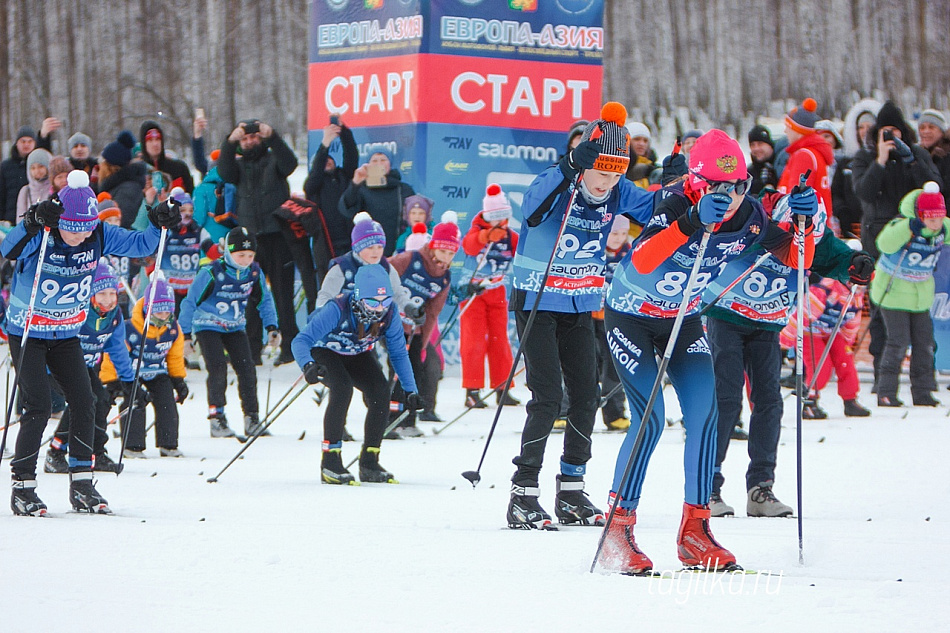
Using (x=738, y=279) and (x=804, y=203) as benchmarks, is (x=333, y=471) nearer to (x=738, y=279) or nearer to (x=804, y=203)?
(x=738, y=279)

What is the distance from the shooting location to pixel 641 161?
11.1 m

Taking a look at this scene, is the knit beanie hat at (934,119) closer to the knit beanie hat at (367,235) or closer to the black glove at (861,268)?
the knit beanie hat at (367,235)

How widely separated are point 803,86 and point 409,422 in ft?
35.4

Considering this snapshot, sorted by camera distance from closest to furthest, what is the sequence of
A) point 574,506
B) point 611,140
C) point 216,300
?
point 611,140 < point 574,506 < point 216,300

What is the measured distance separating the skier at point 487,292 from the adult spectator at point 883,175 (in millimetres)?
3326

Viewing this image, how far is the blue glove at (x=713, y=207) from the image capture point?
445cm

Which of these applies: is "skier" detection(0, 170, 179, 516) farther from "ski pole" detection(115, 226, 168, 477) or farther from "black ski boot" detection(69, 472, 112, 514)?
"ski pole" detection(115, 226, 168, 477)

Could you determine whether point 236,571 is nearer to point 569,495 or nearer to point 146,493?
point 569,495

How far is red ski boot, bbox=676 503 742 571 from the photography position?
4.48 metres

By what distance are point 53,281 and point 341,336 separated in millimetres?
1697

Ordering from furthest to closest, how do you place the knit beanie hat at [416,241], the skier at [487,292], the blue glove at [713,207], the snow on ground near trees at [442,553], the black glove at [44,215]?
1. the knit beanie hat at [416,241]
2. the skier at [487,292]
3. the black glove at [44,215]
4. the blue glove at [713,207]
5. the snow on ground near trees at [442,553]

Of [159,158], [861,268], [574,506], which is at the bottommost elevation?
[574,506]

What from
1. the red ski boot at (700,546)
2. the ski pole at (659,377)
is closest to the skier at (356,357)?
the ski pole at (659,377)

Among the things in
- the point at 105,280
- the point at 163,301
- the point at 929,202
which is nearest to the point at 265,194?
the point at 163,301
